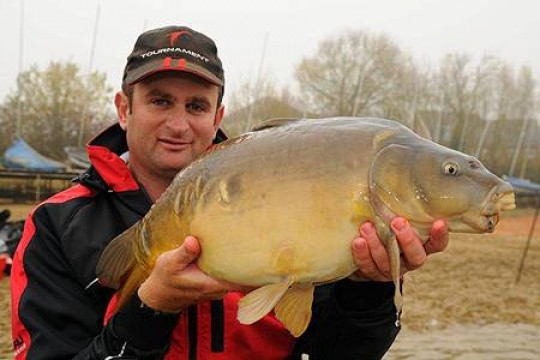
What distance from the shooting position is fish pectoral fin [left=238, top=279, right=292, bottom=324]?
1571 mm

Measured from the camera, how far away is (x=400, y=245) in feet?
5.22

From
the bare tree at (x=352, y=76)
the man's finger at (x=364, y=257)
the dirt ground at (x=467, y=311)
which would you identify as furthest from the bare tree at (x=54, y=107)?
the man's finger at (x=364, y=257)

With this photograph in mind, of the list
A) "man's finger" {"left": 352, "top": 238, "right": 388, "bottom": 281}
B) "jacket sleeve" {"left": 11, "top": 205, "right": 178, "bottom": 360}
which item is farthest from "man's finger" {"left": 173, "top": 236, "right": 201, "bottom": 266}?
"man's finger" {"left": 352, "top": 238, "right": 388, "bottom": 281}

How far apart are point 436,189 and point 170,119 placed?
1.12 meters

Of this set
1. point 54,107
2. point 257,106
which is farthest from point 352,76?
point 54,107

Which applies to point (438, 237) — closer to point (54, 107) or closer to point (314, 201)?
point (314, 201)

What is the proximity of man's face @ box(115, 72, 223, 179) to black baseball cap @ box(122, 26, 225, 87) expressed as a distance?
4 cm

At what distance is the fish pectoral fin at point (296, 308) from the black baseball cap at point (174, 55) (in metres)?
0.99

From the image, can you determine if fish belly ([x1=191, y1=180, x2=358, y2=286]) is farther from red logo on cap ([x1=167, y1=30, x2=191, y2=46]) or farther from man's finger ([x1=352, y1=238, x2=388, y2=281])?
red logo on cap ([x1=167, y1=30, x2=191, y2=46])

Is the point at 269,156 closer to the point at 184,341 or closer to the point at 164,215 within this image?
the point at 164,215

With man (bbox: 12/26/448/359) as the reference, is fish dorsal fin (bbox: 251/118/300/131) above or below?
above

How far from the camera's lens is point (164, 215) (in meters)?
1.78

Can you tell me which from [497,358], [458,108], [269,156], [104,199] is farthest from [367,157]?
[458,108]

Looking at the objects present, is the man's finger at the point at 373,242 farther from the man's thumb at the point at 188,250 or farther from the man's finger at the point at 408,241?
the man's thumb at the point at 188,250
